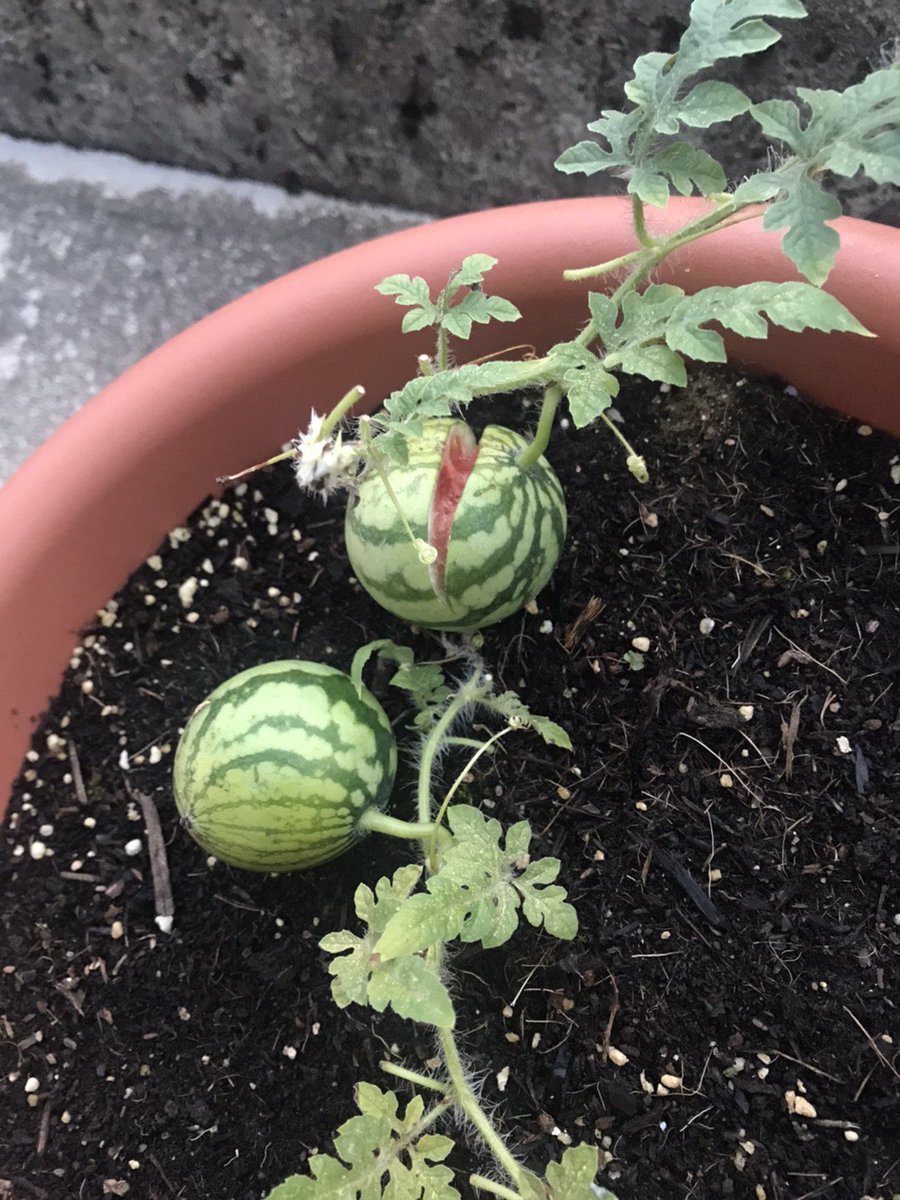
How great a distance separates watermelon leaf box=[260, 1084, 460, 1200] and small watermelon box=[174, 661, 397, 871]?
28 centimetres

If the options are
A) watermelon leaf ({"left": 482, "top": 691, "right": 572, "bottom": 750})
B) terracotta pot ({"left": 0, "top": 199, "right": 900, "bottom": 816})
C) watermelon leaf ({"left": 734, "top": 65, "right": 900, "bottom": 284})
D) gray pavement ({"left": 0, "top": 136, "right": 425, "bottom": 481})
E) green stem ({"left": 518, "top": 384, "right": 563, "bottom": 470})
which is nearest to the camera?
watermelon leaf ({"left": 734, "top": 65, "right": 900, "bottom": 284})

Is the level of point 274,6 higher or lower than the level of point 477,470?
higher

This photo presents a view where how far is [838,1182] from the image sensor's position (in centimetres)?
109

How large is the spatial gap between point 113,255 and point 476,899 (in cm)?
164

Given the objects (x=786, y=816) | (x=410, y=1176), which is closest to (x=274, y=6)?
(x=786, y=816)

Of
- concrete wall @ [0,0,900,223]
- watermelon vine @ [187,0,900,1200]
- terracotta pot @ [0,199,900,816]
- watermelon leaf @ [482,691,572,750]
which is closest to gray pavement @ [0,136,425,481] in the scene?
concrete wall @ [0,0,900,223]

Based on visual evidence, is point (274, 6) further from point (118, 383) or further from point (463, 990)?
point (463, 990)

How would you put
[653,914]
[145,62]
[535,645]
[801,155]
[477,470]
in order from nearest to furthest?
[801,155], [477,470], [653,914], [535,645], [145,62]

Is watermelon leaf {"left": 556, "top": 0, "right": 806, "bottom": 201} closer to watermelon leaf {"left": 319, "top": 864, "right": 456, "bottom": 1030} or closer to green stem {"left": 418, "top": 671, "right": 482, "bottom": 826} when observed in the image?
green stem {"left": 418, "top": 671, "right": 482, "bottom": 826}

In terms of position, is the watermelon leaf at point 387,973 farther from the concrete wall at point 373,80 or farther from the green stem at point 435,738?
the concrete wall at point 373,80

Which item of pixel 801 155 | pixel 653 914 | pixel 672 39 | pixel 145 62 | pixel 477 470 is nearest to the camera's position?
pixel 801 155

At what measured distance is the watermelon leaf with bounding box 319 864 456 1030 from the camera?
2.86 feet

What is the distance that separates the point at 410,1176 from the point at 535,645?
2.13 feet

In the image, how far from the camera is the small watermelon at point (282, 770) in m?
1.07
